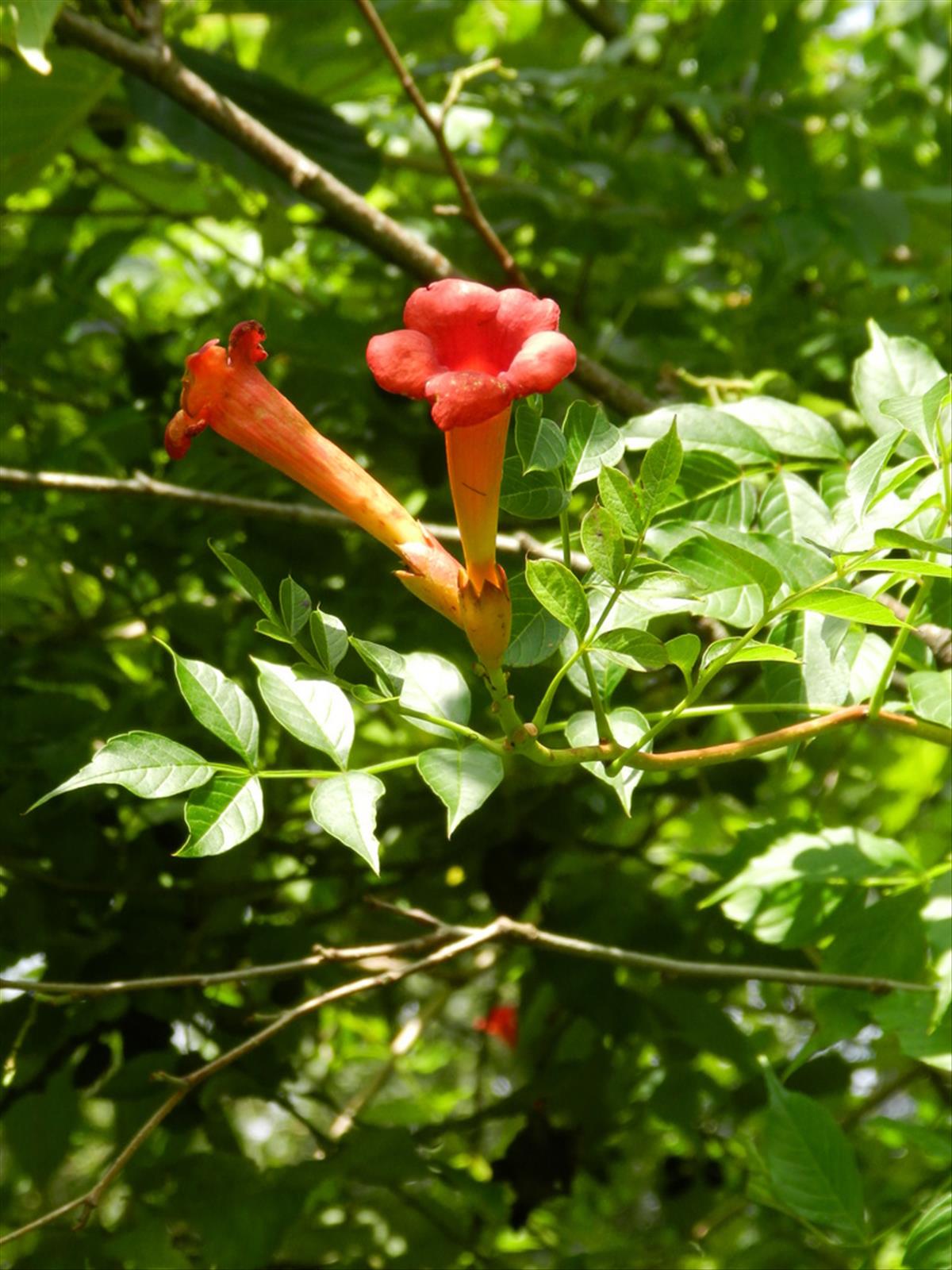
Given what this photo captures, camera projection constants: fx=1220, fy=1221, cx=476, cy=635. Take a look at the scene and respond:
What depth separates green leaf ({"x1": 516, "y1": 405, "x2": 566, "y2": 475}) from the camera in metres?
Answer: 0.94

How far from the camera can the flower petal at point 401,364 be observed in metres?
0.88

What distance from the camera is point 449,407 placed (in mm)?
827

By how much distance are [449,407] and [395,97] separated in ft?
6.28

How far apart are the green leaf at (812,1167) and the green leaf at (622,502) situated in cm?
80

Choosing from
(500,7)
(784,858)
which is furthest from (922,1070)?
(500,7)

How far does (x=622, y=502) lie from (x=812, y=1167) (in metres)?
0.94

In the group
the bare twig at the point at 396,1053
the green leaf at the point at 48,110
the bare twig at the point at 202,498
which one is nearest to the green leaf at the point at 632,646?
the bare twig at the point at 202,498

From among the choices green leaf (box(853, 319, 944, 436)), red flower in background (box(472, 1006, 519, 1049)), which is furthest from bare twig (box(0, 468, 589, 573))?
red flower in background (box(472, 1006, 519, 1049))

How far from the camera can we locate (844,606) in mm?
912

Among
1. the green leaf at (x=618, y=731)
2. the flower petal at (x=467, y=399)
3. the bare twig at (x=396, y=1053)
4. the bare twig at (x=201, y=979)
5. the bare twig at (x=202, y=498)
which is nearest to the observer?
the flower petal at (x=467, y=399)

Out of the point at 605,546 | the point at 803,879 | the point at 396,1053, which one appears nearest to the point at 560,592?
the point at 605,546

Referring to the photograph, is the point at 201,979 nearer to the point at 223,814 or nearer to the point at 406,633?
the point at 223,814

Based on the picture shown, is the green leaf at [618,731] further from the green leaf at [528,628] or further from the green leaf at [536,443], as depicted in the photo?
the green leaf at [536,443]

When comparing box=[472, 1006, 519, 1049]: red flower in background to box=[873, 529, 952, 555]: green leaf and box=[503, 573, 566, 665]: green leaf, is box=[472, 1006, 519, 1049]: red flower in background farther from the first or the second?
box=[873, 529, 952, 555]: green leaf
